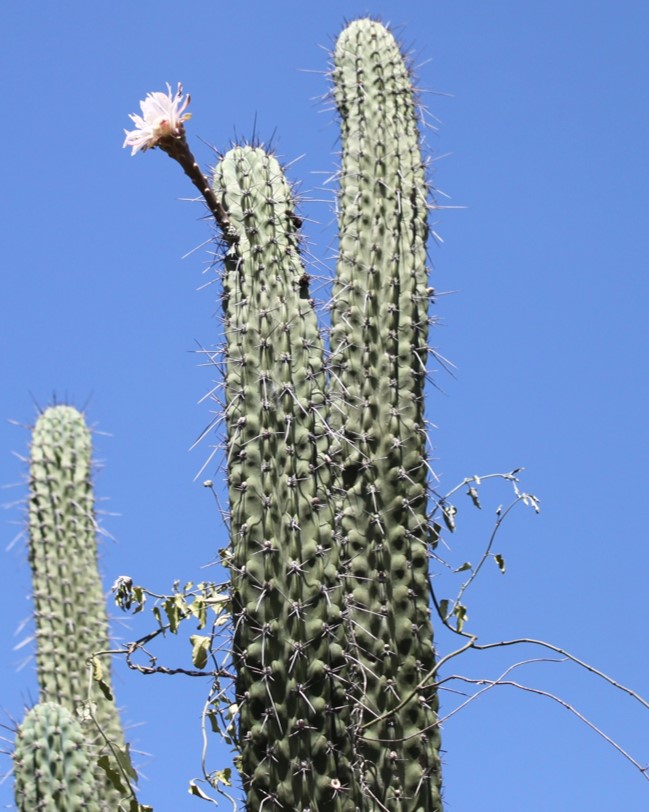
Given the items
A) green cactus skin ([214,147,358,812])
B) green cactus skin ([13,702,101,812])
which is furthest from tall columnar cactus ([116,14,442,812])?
green cactus skin ([13,702,101,812])

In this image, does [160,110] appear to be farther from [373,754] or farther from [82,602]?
[82,602]

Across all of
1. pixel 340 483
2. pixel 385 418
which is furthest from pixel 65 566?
pixel 340 483

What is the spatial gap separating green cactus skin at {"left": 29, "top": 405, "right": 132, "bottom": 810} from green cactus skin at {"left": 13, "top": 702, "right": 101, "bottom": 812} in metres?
1.37

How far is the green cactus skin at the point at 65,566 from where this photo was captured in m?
6.40

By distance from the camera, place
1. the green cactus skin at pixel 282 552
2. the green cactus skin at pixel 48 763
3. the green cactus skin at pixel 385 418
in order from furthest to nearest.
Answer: the green cactus skin at pixel 48 763
the green cactus skin at pixel 385 418
the green cactus skin at pixel 282 552

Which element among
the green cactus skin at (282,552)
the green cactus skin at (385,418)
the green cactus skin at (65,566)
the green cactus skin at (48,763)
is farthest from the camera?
the green cactus skin at (65,566)

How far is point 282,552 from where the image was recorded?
11.3ft

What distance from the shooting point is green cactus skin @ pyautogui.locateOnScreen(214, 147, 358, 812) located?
337 cm

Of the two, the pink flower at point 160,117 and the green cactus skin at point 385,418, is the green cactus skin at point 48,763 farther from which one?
the pink flower at point 160,117

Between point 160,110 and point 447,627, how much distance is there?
6.21 ft

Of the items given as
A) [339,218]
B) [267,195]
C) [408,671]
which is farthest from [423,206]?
[408,671]

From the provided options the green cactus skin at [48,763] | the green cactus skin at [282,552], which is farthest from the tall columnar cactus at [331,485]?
the green cactus skin at [48,763]

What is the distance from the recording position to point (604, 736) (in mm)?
4164

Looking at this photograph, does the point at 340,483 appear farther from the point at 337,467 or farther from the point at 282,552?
the point at 282,552
